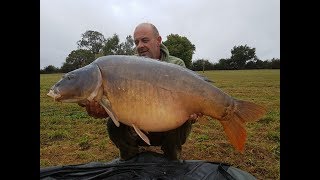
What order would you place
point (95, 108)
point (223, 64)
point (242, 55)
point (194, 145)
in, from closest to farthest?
point (95, 108) → point (194, 145) → point (223, 64) → point (242, 55)

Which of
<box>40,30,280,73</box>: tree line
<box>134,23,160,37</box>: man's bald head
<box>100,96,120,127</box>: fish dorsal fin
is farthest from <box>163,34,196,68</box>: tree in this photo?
<box>100,96,120,127</box>: fish dorsal fin

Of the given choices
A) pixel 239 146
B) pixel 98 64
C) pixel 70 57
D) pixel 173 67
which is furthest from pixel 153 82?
pixel 70 57

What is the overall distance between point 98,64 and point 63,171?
2.65 ft

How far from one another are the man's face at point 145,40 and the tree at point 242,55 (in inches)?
1779

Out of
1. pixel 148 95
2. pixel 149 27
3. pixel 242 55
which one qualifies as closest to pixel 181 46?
pixel 242 55

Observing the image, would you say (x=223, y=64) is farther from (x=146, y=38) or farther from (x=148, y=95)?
(x=148, y=95)

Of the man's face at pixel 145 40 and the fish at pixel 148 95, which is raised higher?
the man's face at pixel 145 40

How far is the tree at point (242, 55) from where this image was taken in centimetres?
4847

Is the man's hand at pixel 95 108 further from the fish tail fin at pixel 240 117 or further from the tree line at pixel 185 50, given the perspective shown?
the tree line at pixel 185 50

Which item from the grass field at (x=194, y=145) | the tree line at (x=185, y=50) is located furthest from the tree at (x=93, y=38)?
the grass field at (x=194, y=145)

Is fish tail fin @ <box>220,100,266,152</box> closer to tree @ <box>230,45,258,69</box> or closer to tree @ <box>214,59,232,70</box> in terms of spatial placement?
tree @ <box>214,59,232,70</box>

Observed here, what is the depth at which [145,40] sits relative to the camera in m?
3.21

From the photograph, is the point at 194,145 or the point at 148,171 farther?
the point at 194,145

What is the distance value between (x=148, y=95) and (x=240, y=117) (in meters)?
0.63
